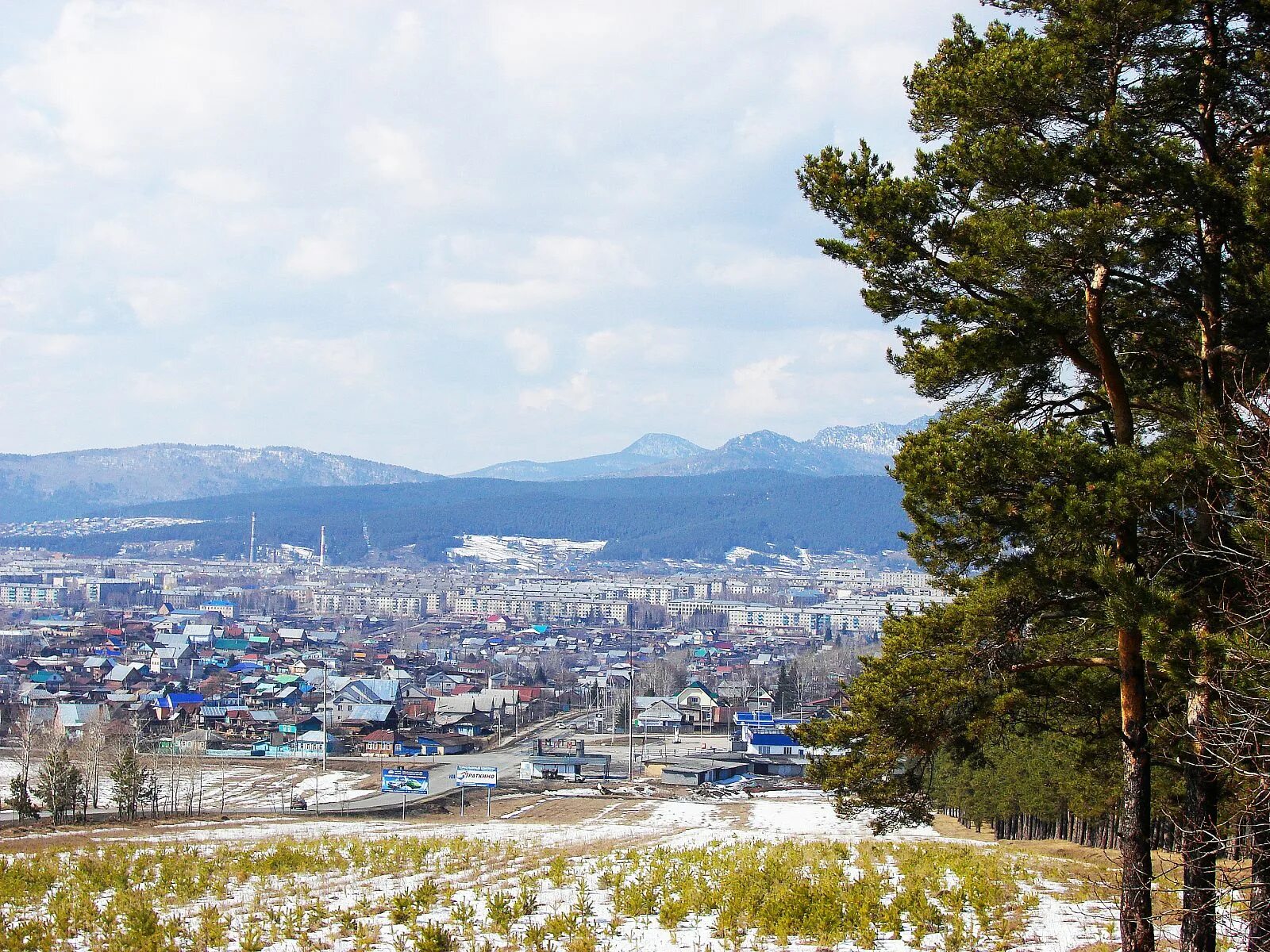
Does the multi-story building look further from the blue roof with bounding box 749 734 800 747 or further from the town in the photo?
the blue roof with bounding box 749 734 800 747

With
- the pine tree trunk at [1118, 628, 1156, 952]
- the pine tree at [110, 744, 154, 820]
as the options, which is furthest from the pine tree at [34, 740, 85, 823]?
the pine tree trunk at [1118, 628, 1156, 952]

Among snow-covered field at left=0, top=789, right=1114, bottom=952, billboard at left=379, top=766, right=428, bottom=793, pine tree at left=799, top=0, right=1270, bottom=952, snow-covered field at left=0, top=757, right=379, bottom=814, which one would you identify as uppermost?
pine tree at left=799, top=0, right=1270, bottom=952

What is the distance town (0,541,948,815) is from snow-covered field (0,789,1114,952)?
2.14 meters

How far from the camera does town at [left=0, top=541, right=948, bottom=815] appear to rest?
52969 mm

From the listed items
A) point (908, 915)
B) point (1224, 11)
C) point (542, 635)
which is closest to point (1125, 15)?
point (1224, 11)

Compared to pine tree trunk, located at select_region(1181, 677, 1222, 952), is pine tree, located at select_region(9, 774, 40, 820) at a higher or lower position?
lower

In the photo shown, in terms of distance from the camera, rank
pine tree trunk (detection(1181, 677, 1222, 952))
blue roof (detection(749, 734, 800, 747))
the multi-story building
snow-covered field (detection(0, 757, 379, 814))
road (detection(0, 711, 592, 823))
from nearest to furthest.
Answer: pine tree trunk (detection(1181, 677, 1222, 952)) → road (detection(0, 711, 592, 823)) → snow-covered field (detection(0, 757, 379, 814)) → blue roof (detection(749, 734, 800, 747)) → the multi-story building

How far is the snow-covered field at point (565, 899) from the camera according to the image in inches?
317

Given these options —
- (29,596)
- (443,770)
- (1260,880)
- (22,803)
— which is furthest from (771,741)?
(29,596)

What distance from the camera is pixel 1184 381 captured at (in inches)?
320

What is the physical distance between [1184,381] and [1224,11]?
2.57 m

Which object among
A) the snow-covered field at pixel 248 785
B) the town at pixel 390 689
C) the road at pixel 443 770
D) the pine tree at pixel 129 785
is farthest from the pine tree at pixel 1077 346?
the snow-covered field at pixel 248 785

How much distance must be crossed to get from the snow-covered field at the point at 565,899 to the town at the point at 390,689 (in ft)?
7.01

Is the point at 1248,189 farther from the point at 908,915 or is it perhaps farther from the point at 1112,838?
the point at 1112,838
